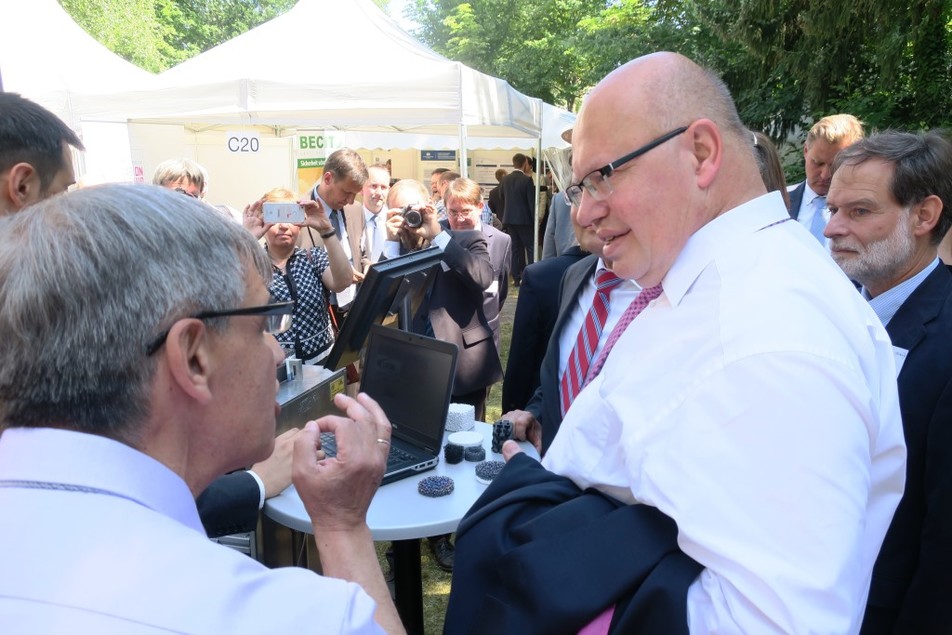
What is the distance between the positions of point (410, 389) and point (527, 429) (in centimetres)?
46

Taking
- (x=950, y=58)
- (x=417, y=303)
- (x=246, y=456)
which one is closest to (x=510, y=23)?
(x=950, y=58)

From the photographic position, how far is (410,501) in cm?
212

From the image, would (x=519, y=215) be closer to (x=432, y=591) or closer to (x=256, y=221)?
(x=256, y=221)

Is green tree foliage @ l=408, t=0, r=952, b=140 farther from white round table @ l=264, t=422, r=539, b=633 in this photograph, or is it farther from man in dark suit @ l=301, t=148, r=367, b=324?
white round table @ l=264, t=422, r=539, b=633

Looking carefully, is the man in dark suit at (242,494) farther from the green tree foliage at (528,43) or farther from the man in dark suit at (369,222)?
the green tree foliage at (528,43)

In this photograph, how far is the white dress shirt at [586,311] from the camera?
2295 mm

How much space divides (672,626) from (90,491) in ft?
2.59

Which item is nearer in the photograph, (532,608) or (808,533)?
(808,533)

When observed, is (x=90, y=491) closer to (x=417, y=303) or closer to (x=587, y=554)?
(x=587, y=554)

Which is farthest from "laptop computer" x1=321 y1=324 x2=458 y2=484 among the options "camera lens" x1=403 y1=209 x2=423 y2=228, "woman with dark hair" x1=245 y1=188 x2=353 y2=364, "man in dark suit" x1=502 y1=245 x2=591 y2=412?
"camera lens" x1=403 y1=209 x2=423 y2=228

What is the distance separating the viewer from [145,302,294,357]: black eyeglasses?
0.92 metres

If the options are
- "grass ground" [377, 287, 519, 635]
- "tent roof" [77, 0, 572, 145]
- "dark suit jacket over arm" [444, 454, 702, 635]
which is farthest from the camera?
"tent roof" [77, 0, 572, 145]

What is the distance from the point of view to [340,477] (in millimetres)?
1276

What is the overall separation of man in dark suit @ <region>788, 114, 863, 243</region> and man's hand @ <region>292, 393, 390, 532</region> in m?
3.53
